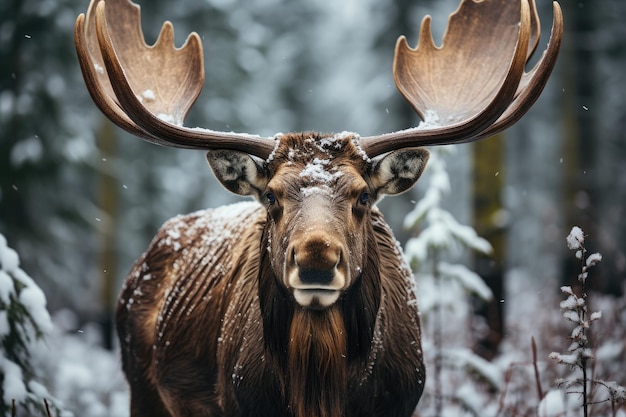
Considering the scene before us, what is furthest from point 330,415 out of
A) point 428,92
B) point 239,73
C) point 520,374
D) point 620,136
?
point 239,73

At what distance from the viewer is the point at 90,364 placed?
1230 centimetres

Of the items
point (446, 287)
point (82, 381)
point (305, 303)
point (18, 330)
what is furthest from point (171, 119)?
point (446, 287)

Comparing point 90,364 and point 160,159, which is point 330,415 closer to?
point 90,364

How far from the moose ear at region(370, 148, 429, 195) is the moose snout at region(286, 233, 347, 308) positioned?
32.6 inches

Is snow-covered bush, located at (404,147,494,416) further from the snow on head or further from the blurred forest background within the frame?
the snow on head

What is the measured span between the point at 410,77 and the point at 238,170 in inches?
69.4

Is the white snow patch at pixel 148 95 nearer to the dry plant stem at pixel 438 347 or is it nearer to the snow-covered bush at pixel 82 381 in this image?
the snow-covered bush at pixel 82 381

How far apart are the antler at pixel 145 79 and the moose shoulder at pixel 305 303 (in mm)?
153

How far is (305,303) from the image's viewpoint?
13.2 feet

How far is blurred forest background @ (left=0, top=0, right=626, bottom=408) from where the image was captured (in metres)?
12.2

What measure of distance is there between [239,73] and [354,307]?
1646cm

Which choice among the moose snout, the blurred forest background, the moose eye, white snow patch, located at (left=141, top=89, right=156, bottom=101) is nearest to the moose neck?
the moose snout

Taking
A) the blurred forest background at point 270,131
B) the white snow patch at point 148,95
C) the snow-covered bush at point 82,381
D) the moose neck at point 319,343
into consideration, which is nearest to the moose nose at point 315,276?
the moose neck at point 319,343

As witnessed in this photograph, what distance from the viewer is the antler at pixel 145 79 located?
464cm
